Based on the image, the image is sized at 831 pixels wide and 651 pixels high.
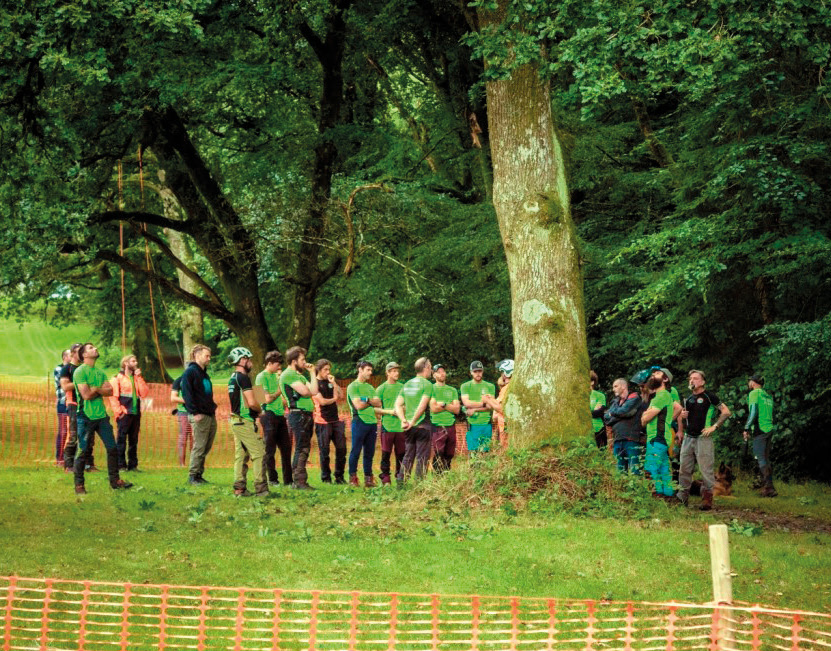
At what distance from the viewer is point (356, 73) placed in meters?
28.0

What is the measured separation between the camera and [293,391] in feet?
51.5

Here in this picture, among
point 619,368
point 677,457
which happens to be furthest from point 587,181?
point 677,457

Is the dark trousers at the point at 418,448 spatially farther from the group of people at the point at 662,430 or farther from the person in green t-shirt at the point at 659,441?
the person in green t-shirt at the point at 659,441

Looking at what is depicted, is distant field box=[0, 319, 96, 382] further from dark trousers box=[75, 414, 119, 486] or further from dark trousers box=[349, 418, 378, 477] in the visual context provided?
dark trousers box=[75, 414, 119, 486]

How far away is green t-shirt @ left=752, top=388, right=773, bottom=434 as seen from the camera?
55.3 ft

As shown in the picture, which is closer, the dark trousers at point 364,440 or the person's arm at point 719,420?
the person's arm at point 719,420

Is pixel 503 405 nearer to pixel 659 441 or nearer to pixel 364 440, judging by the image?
pixel 659 441

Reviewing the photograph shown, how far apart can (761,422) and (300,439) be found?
666 cm

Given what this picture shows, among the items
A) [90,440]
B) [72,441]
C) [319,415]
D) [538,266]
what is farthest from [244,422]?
[538,266]

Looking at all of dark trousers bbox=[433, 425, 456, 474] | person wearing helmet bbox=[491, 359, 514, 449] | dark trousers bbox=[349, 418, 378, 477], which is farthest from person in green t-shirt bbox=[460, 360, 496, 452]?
dark trousers bbox=[349, 418, 378, 477]

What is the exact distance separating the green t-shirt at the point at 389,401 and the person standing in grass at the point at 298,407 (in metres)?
1.25

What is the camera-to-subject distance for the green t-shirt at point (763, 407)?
55.3ft

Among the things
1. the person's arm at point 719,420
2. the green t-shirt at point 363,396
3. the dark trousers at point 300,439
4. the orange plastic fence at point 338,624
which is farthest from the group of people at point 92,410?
the person's arm at point 719,420

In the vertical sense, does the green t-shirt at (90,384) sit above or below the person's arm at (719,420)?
above
